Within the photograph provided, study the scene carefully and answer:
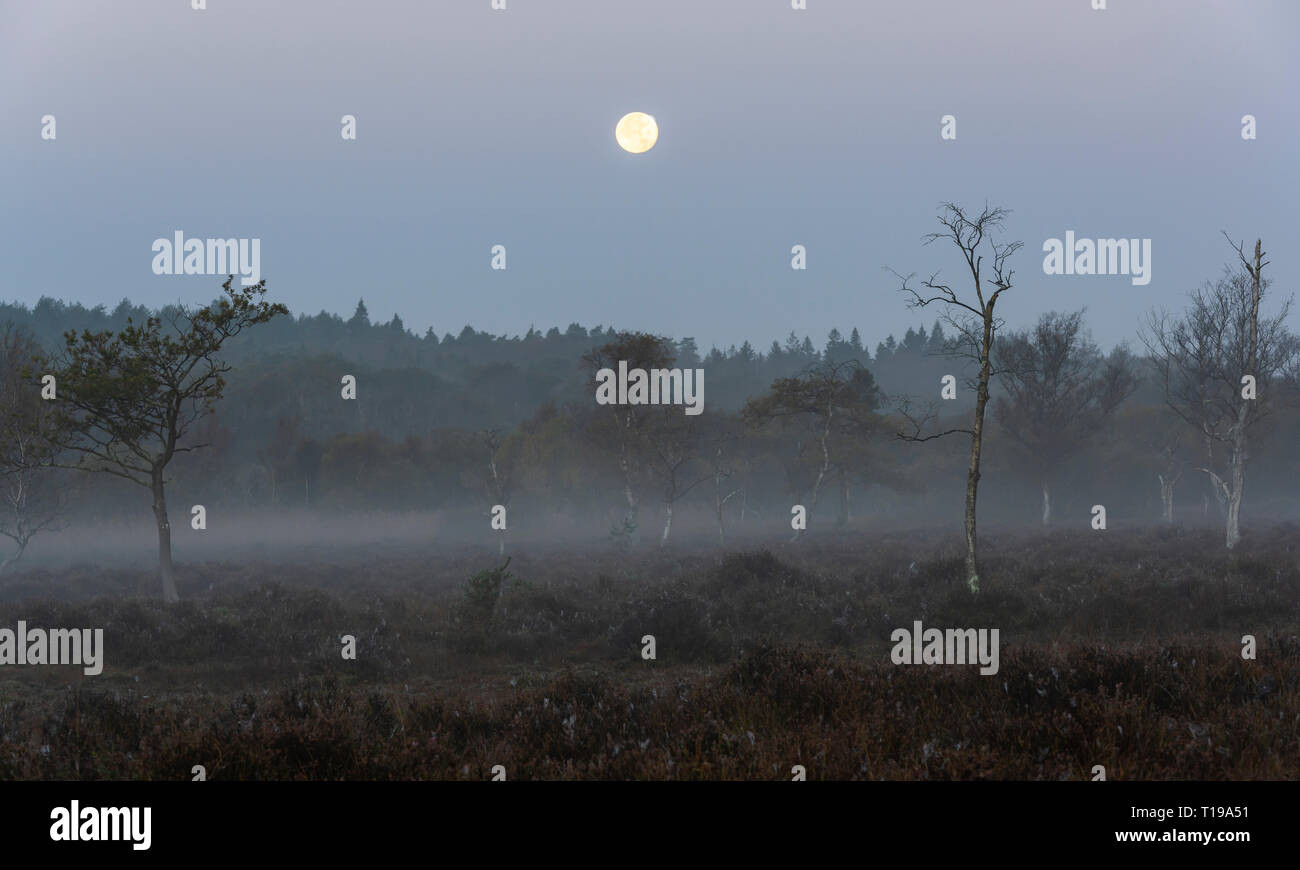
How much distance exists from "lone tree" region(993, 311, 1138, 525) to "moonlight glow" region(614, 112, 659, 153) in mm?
27069

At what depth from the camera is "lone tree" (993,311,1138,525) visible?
141 feet

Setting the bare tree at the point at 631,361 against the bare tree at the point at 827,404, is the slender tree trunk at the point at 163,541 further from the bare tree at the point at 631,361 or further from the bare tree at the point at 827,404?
the bare tree at the point at 827,404

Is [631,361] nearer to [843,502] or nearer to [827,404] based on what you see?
[827,404]

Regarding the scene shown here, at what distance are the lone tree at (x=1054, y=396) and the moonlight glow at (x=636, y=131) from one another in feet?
88.8

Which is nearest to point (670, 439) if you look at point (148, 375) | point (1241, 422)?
point (1241, 422)

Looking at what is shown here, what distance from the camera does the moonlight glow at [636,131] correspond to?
31.2m

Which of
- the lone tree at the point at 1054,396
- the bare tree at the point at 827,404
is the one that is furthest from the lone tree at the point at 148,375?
the lone tree at the point at 1054,396

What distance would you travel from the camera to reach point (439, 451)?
66500 mm

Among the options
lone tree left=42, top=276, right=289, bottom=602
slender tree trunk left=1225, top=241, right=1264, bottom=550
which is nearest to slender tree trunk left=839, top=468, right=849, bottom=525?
slender tree trunk left=1225, top=241, right=1264, bottom=550

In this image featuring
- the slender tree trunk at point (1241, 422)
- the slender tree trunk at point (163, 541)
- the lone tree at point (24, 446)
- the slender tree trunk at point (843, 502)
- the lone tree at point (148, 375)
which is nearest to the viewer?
the lone tree at point (148, 375)

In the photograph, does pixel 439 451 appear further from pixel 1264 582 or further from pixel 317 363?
pixel 1264 582

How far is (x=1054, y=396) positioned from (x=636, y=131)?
32.7m

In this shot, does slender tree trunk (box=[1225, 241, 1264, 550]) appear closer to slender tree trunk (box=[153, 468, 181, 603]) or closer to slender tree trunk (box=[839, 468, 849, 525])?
slender tree trunk (box=[839, 468, 849, 525])
